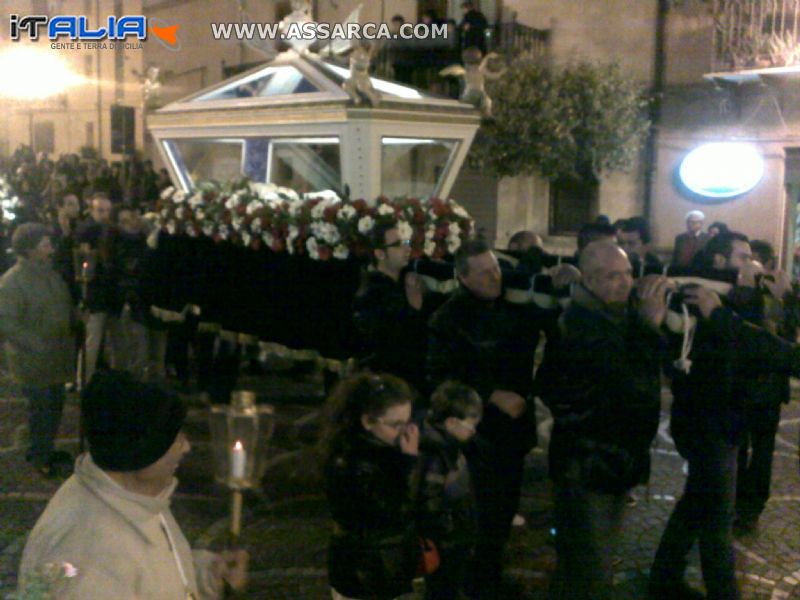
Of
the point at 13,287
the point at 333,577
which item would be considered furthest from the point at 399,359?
the point at 13,287

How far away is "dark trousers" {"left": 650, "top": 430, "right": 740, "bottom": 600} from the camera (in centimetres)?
402

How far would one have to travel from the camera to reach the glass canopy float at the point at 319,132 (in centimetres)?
703

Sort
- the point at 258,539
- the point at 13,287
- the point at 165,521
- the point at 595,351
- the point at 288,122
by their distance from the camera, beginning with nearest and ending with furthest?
the point at 165,521 < the point at 595,351 < the point at 258,539 < the point at 13,287 < the point at 288,122

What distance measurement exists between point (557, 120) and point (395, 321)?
844cm

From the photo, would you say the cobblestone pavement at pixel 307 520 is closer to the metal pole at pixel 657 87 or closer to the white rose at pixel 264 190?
the white rose at pixel 264 190

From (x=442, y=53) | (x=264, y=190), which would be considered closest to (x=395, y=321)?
(x=264, y=190)

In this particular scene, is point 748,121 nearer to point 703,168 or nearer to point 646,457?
point 703,168

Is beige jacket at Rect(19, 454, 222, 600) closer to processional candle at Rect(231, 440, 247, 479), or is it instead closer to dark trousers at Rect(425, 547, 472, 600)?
processional candle at Rect(231, 440, 247, 479)

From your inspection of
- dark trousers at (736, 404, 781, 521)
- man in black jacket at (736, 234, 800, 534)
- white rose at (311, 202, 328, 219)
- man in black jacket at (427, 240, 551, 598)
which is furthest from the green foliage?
man in black jacket at (427, 240, 551, 598)

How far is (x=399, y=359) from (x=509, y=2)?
37.8ft

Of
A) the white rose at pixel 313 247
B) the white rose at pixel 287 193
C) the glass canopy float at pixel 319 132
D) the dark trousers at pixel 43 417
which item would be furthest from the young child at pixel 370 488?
the white rose at pixel 287 193

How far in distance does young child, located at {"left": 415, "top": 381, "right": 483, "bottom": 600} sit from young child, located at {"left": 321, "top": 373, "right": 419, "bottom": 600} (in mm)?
354

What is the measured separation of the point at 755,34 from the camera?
42.5 feet

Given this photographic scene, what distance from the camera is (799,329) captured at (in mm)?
5500
